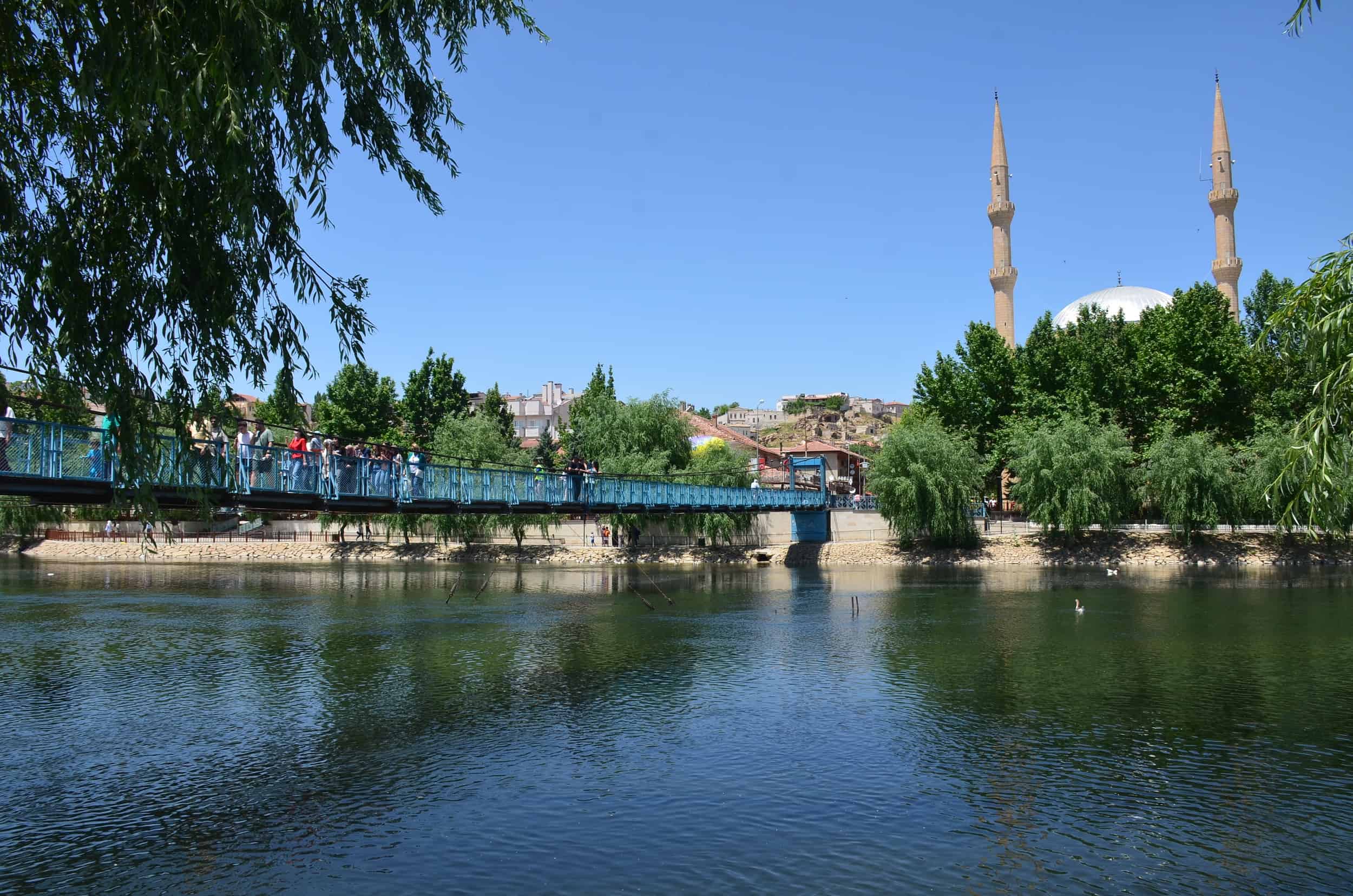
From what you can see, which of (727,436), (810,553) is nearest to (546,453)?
(810,553)

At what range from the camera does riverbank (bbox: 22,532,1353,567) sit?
46.6 metres

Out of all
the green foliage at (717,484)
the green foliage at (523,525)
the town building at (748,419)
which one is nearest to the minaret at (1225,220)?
the green foliage at (717,484)

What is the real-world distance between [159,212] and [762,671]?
15503mm

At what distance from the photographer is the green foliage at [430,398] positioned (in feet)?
232

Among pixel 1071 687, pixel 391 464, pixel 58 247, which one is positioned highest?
pixel 58 247

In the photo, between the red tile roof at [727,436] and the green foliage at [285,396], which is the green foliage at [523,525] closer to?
the red tile roof at [727,436]

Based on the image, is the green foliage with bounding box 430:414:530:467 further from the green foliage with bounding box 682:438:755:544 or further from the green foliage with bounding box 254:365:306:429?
the green foliage with bounding box 254:365:306:429

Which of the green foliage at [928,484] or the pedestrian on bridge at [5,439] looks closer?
the pedestrian on bridge at [5,439]

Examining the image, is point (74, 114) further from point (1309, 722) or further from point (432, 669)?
point (1309, 722)

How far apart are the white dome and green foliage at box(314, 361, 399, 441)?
175 feet

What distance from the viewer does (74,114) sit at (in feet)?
29.1

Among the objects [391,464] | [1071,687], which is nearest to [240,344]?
[391,464]

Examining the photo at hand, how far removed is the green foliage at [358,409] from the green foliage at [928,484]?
33.3 meters

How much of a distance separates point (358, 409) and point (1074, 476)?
46.4 metres
